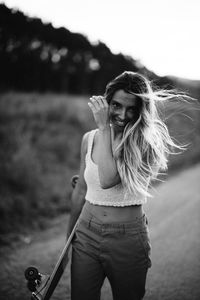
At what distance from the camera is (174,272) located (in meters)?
3.90

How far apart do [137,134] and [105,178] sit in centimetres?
44

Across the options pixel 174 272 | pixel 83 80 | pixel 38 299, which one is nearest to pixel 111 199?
pixel 38 299

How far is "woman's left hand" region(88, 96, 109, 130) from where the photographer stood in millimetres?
2053

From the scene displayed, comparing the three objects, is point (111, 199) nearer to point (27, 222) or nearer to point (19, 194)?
point (27, 222)

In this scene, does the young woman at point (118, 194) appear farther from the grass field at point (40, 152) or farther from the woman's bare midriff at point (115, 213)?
the grass field at point (40, 152)

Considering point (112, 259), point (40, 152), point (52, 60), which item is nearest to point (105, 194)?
point (112, 259)

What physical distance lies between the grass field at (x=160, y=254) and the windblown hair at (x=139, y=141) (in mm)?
619

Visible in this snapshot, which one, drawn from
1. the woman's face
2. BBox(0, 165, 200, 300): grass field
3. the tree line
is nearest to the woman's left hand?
the woman's face

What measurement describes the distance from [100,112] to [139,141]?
15.0 inches

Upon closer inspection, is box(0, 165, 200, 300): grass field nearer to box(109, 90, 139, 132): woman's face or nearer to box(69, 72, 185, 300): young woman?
box(69, 72, 185, 300): young woman

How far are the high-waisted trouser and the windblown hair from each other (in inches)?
11.5

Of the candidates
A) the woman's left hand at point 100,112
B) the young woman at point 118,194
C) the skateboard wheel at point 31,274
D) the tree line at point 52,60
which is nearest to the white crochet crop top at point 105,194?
the young woman at point 118,194

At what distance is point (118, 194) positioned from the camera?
2.11m

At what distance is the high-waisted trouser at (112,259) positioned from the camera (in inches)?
78.8
